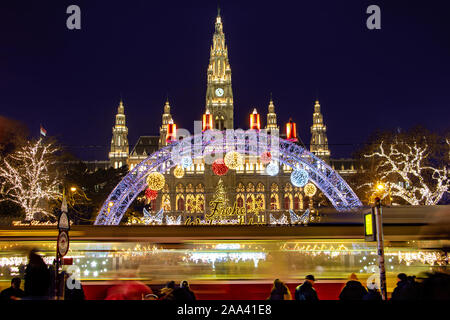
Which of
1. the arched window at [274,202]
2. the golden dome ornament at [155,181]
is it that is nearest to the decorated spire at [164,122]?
the arched window at [274,202]

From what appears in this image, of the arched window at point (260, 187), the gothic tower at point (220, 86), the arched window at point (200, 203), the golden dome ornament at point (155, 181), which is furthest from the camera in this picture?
the gothic tower at point (220, 86)

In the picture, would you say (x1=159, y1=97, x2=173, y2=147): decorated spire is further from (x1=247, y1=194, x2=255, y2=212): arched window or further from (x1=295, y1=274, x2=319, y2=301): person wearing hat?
(x1=295, y1=274, x2=319, y2=301): person wearing hat

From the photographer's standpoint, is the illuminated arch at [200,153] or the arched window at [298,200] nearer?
the illuminated arch at [200,153]

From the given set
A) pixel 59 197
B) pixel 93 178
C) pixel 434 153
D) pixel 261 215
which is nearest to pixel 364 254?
pixel 434 153

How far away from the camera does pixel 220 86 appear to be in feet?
277

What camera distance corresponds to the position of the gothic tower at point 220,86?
A: 3258 inches

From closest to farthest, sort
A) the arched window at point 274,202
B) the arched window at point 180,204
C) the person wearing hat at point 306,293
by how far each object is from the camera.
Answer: the person wearing hat at point 306,293, the arched window at point 180,204, the arched window at point 274,202

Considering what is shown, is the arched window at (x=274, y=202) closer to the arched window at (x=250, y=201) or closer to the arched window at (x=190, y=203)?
the arched window at (x=250, y=201)

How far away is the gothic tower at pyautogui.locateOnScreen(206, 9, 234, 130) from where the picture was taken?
8275 centimetres

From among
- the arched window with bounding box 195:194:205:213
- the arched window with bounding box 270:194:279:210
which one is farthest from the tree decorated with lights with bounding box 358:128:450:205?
the arched window with bounding box 195:194:205:213

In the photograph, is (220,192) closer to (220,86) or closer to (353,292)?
(220,86)

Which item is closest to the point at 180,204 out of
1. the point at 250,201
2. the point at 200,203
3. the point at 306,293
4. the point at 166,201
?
the point at 166,201
